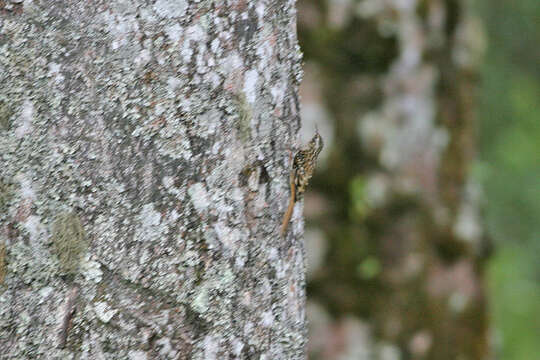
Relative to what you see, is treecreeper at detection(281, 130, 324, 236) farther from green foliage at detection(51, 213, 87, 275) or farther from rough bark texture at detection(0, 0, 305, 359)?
green foliage at detection(51, 213, 87, 275)

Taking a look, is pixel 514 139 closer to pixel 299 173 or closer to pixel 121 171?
pixel 299 173

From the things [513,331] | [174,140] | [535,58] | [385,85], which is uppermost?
[535,58]

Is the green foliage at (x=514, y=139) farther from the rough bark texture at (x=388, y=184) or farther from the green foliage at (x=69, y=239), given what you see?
the green foliage at (x=69, y=239)

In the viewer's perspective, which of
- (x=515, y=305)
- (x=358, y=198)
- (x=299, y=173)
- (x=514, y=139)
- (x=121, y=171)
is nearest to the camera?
(x=121, y=171)

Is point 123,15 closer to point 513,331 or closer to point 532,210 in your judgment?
point 513,331

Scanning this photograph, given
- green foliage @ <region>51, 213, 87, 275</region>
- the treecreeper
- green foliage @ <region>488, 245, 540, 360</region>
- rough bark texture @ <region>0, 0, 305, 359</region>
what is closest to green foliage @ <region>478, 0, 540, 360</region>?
green foliage @ <region>488, 245, 540, 360</region>

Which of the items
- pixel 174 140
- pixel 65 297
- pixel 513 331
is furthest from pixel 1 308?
pixel 513 331

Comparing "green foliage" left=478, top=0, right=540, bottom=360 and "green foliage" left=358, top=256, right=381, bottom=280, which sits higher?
"green foliage" left=478, top=0, right=540, bottom=360

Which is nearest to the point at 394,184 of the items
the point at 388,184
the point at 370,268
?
the point at 388,184
